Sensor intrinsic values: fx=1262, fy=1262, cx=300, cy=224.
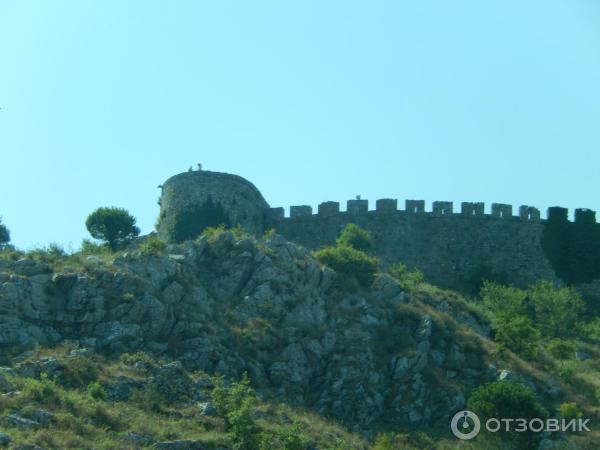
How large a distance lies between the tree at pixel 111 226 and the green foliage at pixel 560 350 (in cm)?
1725

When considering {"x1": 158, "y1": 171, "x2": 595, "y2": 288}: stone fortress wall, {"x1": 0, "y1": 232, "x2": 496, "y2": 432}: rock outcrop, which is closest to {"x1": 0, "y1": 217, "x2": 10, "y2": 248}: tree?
{"x1": 158, "y1": 171, "x2": 595, "y2": 288}: stone fortress wall

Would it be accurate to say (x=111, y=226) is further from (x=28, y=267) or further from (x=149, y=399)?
(x=149, y=399)

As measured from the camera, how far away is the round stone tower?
50.1 m

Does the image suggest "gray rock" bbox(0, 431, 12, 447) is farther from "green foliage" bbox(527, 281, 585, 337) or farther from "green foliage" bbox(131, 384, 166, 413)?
"green foliage" bbox(527, 281, 585, 337)

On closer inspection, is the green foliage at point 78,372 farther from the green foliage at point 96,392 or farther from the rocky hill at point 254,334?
the green foliage at point 96,392

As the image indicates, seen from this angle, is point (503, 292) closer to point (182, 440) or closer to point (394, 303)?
point (394, 303)

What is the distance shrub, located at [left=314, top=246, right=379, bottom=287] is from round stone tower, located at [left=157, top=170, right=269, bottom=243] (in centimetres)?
761

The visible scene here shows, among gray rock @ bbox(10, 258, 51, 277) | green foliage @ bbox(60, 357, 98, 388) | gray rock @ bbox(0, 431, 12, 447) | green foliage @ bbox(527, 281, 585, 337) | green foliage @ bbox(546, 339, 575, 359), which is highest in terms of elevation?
gray rock @ bbox(10, 258, 51, 277)

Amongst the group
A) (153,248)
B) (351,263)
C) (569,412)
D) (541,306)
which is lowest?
(569,412)

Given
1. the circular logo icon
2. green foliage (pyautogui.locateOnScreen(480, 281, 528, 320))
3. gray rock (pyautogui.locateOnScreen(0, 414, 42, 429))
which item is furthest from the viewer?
green foliage (pyautogui.locateOnScreen(480, 281, 528, 320))

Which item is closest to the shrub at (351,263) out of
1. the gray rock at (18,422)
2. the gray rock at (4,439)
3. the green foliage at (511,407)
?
the green foliage at (511,407)

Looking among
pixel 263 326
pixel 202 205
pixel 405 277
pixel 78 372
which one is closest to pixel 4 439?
pixel 78 372

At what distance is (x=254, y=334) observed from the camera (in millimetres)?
36812

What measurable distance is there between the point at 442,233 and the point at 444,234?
10cm
